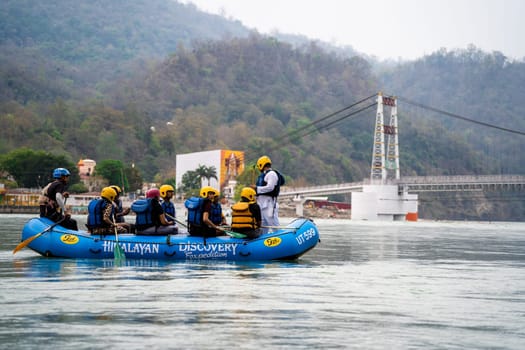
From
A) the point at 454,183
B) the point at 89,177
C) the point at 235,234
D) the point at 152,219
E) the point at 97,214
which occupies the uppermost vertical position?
the point at 89,177

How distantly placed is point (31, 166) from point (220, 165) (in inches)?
→ 1422

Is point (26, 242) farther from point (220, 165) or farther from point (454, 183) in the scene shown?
point (220, 165)

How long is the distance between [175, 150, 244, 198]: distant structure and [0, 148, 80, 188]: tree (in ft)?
99.4

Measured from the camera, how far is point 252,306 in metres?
Result: 10.7

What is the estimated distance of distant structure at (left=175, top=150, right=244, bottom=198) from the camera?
426 ft

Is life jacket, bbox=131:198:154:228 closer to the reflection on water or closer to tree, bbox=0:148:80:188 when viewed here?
the reflection on water

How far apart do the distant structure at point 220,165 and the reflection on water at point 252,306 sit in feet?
368

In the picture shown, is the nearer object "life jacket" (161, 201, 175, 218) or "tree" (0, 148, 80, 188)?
"life jacket" (161, 201, 175, 218)

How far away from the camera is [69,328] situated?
8781mm

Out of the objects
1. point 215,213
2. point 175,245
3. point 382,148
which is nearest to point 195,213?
point 215,213

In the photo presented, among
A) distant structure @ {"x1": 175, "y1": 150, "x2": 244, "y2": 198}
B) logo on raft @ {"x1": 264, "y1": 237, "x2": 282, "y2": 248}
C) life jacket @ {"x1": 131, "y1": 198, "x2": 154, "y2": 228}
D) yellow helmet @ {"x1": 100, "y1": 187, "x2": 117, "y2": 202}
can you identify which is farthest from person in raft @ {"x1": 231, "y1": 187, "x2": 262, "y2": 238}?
distant structure @ {"x1": 175, "y1": 150, "x2": 244, "y2": 198}

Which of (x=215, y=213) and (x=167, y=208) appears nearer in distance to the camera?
(x=215, y=213)

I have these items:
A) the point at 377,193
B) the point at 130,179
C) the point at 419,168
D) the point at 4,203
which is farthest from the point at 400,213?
the point at 419,168

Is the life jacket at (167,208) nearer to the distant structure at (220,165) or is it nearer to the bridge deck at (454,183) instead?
the bridge deck at (454,183)
